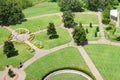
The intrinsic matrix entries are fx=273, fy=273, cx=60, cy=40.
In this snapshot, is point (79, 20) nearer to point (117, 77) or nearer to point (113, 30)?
point (113, 30)

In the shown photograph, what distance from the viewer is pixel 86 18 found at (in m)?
117

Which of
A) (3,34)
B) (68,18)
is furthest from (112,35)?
(3,34)

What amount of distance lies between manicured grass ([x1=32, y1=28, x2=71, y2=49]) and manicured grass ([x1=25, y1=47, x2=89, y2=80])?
546 cm

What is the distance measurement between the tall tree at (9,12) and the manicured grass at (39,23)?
307 cm

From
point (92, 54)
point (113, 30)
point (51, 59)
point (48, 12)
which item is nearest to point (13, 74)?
point (51, 59)

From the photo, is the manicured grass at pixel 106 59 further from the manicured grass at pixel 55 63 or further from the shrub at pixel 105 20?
the shrub at pixel 105 20

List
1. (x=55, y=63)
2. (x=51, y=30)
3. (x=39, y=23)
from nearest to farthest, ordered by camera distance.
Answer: (x=55, y=63)
(x=51, y=30)
(x=39, y=23)

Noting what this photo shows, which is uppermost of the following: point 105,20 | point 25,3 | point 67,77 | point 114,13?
point 25,3

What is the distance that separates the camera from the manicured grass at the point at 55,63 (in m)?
82.1

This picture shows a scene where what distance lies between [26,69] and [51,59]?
30.3 feet

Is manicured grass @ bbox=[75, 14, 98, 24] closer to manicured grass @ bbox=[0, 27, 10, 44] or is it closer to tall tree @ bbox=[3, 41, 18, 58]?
manicured grass @ bbox=[0, 27, 10, 44]

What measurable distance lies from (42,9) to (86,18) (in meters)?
24.8

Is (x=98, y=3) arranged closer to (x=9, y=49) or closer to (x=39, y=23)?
(x=39, y=23)

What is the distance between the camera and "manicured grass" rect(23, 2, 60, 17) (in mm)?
125200
